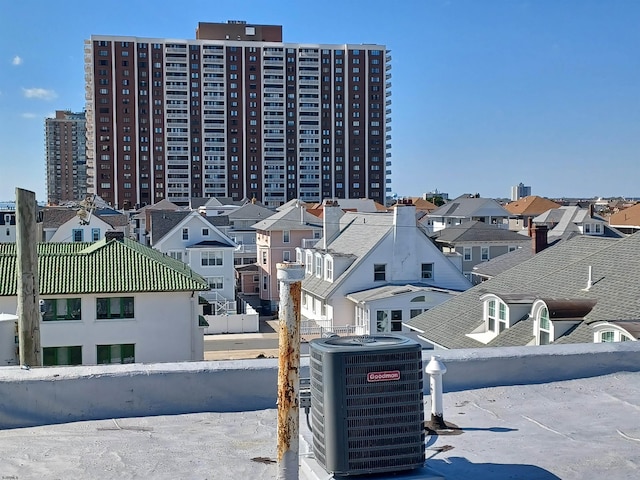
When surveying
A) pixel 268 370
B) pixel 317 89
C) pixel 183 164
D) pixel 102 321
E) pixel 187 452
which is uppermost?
pixel 317 89

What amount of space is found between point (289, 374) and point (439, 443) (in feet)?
6.26

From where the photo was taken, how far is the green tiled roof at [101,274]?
2669cm

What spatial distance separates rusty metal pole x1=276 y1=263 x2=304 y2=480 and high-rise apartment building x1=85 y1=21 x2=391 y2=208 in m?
126

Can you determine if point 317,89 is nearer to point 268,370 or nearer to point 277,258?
point 277,258

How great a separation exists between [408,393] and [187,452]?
199 cm

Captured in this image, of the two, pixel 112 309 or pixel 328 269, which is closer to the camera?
pixel 112 309

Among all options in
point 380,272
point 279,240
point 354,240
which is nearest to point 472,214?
point 279,240

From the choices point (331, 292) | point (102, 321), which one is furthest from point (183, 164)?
point (102, 321)

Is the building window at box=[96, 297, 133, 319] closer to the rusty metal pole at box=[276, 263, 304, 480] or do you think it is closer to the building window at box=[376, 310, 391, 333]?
the building window at box=[376, 310, 391, 333]

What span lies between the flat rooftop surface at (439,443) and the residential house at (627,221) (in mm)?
62824

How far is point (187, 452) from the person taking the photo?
18.6 ft

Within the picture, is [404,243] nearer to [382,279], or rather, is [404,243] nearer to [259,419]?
[382,279]

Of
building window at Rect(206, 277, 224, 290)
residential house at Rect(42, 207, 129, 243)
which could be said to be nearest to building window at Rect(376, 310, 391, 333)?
building window at Rect(206, 277, 224, 290)

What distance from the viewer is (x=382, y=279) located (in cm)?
3856
